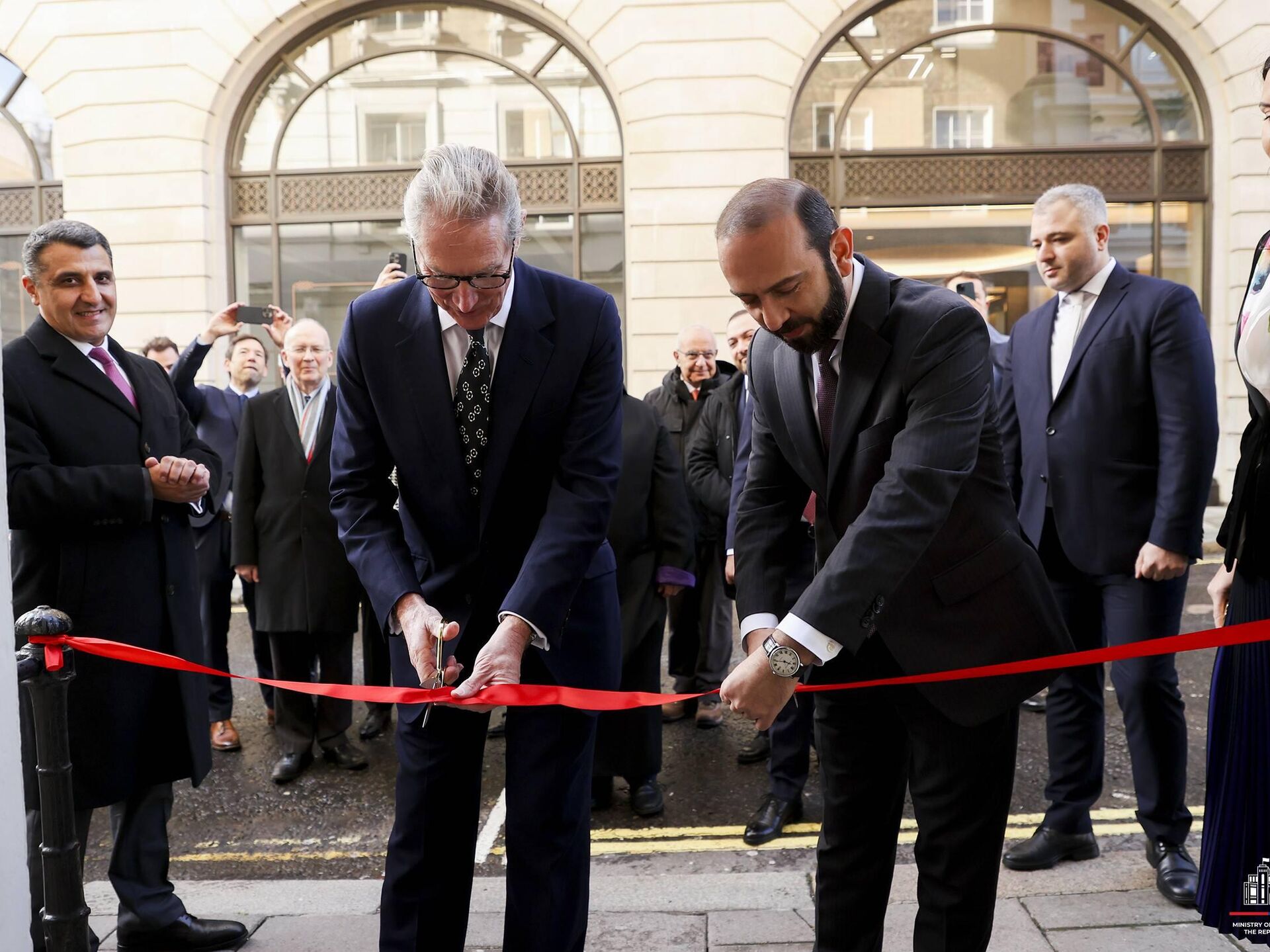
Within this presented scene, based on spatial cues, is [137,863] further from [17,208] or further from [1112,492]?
[17,208]

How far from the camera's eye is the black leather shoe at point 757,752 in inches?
209

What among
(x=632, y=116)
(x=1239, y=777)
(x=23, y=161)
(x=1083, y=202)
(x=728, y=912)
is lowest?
(x=728, y=912)

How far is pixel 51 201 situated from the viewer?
530 inches

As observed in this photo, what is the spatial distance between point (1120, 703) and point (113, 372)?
362 centimetres

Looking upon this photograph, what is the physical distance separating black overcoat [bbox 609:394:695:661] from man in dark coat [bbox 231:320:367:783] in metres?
1.50

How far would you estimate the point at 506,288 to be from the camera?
2.58m

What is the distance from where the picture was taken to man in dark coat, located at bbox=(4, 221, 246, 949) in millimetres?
3301

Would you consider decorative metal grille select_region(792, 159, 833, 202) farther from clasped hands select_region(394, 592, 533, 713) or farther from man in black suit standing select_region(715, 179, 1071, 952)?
clasped hands select_region(394, 592, 533, 713)

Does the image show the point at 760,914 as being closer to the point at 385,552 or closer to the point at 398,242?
the point at 385,552

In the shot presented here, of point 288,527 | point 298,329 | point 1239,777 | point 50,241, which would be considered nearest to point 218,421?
point 298,329

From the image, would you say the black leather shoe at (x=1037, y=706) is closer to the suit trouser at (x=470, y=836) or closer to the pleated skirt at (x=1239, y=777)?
the pleated skirt at (x=1239, y=777)

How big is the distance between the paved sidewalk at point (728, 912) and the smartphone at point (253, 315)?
8.84 ft

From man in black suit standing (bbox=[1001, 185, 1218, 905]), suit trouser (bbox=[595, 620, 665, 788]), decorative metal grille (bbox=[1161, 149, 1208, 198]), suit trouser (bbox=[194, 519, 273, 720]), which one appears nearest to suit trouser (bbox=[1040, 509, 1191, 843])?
man in black suit standing (bbox=[1001, 185, 1218, 905])

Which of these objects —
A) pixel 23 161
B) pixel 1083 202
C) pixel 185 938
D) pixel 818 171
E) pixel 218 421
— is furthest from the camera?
pixel 23 161
